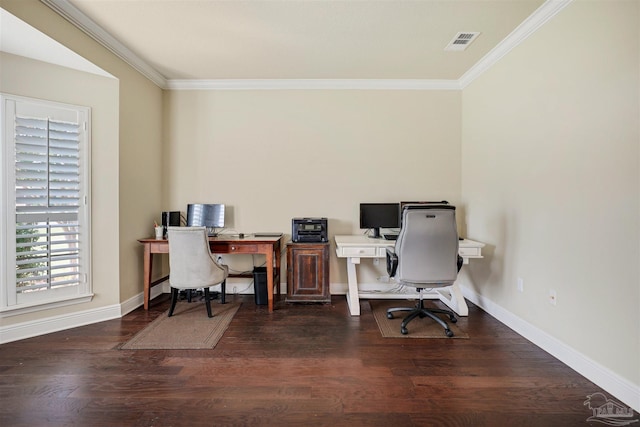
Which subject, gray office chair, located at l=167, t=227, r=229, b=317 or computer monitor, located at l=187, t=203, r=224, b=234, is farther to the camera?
computer monitor, located at l=187, t=203, r=224, b=234

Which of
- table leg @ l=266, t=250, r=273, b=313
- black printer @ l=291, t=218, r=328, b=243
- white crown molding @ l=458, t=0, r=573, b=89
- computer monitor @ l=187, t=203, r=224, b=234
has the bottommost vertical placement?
table leg @ l=266, t=250, r=273, b=313

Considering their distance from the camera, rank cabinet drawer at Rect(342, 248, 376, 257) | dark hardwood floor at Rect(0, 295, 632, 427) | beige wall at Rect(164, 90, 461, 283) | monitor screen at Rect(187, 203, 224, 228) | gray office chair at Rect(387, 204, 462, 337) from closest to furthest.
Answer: dark hardwood floor at Rect(0, 295, 632, 427)
gray office chair at Rect(387, 204, 462, 337)
cabinet drawer at Rect(342, 248, 376, 257)
monitor screen at Rect(187, 203, 224, 228)
beige wall at Rect(164, 90, 461, 283)

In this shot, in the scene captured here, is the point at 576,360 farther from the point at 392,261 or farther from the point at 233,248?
the point at 233,248

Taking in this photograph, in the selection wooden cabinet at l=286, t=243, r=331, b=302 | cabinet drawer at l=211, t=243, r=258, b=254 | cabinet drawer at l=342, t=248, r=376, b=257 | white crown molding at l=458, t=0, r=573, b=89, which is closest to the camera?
white crown molding at l=458, t=0, r=573, b=89

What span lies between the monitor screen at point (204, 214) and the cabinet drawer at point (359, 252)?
5.32 ft

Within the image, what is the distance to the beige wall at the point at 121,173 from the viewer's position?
8.61 ft

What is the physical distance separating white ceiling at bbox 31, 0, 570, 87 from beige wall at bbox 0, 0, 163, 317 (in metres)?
0.18

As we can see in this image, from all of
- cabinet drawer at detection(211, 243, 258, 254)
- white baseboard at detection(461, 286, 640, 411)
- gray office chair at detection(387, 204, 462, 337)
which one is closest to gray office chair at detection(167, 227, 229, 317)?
cabinet drawer at detection(211, 243, 258, 254)

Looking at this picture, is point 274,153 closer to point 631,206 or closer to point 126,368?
point 126,368

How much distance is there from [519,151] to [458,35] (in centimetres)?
121

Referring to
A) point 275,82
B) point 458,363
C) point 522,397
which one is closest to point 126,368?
point 458,363

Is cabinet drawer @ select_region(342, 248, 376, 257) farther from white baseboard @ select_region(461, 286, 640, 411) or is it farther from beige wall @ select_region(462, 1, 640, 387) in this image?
white baseboard @ select_region(461, 286, 640, 411)

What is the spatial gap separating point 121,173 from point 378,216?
2.88 meters

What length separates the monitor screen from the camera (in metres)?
3.38
